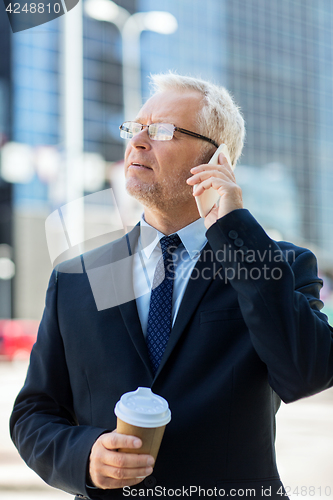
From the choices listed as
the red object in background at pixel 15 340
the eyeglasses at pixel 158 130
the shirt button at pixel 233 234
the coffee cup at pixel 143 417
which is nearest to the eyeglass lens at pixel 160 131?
the eyeglasses at pixel 158 130

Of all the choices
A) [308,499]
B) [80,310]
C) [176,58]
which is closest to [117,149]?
[176,58]

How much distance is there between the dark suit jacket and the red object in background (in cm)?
1418

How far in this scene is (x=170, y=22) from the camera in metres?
9.98

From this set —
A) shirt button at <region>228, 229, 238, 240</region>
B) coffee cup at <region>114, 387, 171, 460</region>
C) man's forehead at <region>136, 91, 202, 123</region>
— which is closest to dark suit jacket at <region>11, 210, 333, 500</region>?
shirt button at <region>228, 229, 238, 240</region>

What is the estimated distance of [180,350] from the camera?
1754 mm

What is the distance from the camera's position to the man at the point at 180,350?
1541 mm

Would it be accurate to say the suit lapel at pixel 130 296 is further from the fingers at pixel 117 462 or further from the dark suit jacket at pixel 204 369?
the fingers at pixel 117 462

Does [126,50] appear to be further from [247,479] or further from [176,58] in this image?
[176,58]

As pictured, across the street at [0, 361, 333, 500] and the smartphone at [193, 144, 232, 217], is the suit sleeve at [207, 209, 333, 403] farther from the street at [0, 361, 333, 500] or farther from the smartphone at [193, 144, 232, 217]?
the street at [0, 361, 333, 500]

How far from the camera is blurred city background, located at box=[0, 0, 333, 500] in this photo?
723 centimetres

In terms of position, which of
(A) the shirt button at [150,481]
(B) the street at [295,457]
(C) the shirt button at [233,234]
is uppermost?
(C) the shirt button at [233,234]

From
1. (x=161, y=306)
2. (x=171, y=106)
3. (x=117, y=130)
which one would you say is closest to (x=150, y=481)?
(x=161, y=306)

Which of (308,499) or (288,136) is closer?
(308,499)

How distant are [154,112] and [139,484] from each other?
152 centimetres
